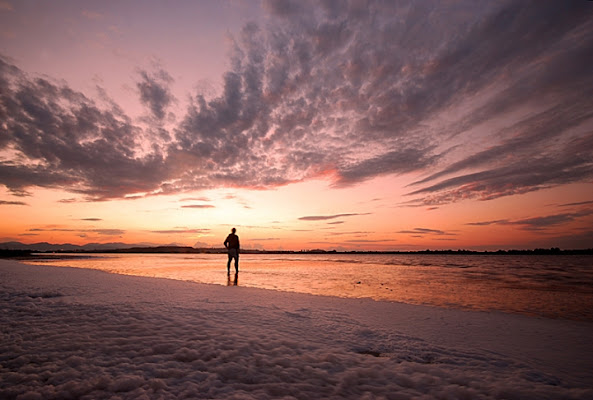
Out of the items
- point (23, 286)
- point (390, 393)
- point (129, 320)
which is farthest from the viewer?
point (23, 286)

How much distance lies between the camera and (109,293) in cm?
1023

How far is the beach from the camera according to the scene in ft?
12.0

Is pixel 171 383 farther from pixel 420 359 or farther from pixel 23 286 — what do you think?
pixel 23 286

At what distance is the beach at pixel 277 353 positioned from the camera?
3.67 metres

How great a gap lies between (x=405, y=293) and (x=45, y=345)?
12.9m

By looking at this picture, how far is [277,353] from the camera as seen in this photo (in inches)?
193

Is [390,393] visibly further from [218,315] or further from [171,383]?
[218,315]

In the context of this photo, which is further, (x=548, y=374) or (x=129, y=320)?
(x=129, y=320)

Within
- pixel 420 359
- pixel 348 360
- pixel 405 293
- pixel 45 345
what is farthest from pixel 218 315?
pixel 405 293

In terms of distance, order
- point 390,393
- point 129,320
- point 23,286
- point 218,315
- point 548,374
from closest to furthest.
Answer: point 390,393
point 548,374
point 129,320
point 218,315
point 23,286

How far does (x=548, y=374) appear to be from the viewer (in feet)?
14.7

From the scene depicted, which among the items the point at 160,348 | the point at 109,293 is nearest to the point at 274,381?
the point at 160,348

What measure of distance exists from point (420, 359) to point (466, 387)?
1.16 meters

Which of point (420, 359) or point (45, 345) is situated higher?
point (45, 345)
